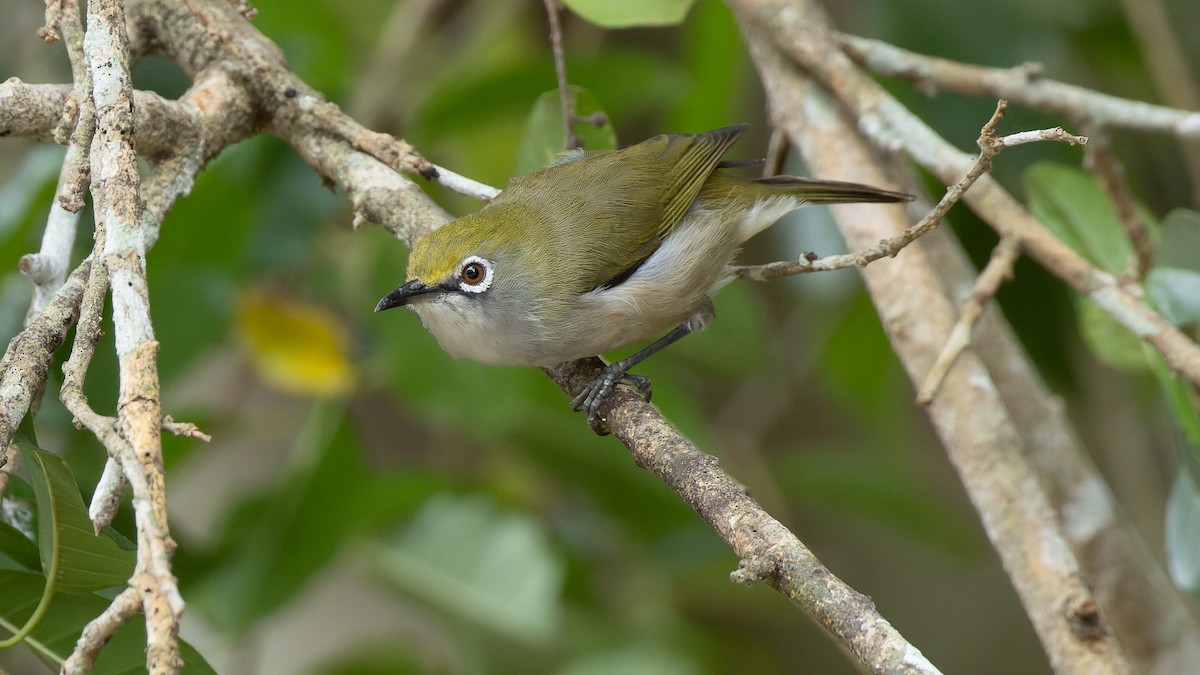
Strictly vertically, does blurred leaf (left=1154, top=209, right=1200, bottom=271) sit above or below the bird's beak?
above

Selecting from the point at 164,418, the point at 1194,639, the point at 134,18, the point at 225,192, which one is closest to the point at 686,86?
the point at 225,192

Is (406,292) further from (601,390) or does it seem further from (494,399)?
(494,399)

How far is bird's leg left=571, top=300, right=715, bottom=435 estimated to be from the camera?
250 centimetres

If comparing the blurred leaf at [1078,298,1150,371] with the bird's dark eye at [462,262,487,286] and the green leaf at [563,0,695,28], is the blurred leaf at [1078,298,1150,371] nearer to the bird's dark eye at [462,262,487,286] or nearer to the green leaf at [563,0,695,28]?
the green leaf at [563,0,695,28]

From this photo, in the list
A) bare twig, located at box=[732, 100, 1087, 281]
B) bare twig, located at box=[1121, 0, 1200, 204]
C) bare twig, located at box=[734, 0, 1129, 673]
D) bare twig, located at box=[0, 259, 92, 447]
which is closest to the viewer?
bare twig, located at box=[0, 259, 92, 447]

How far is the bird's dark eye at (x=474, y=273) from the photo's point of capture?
2682mm

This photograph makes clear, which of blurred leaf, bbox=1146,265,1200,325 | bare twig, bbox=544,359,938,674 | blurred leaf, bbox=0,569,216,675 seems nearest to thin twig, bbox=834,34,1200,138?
blurred leaf, bbox=1146,265,1200,325

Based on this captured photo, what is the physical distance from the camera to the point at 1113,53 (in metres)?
4.43

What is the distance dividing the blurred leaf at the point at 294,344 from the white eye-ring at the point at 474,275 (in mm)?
1155

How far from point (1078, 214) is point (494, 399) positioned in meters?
1.84

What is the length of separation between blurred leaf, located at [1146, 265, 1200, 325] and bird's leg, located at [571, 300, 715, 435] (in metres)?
1.15

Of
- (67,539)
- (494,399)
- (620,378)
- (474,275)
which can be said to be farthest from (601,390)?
(67,539)

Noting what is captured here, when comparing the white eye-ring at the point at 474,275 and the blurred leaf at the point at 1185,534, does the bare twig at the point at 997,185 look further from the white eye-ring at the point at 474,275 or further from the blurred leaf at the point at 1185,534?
the white eye-ring at the point at 474,275

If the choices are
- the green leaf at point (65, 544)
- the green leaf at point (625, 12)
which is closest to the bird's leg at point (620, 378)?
the green leaf at point (625, 12)
